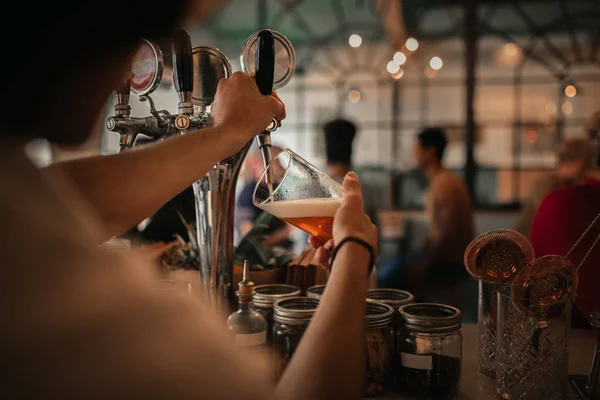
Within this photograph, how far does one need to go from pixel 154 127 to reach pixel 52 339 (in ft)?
2.23

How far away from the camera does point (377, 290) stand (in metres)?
1.27

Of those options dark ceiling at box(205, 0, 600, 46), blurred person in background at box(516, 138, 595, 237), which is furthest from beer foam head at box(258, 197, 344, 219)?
dark ceiling at box(205, 0, 600, 46)

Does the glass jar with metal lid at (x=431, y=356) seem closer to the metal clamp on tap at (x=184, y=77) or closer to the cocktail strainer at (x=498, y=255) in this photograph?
the cocktail strainer at (x=498, y=255)

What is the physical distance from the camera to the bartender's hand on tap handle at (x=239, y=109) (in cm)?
104

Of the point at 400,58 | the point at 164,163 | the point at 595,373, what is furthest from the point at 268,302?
the point at 400,58

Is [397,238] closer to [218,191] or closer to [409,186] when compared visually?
[409,186]

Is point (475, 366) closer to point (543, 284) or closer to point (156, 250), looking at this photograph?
point (543, 284)

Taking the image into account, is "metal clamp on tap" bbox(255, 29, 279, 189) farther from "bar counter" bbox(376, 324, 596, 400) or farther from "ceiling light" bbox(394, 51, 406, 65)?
"ceiling light" bbox(394, 51, 406, 65)

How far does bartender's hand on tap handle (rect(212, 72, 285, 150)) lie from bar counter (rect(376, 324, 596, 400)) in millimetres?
571

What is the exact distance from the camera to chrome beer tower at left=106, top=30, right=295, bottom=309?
1099 mm

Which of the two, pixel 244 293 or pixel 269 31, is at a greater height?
pixel 269 31

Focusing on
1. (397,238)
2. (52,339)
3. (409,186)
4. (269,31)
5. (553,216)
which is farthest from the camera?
(409,186)

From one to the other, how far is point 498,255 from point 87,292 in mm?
825

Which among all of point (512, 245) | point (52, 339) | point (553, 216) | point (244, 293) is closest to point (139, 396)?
point (52, 339)
